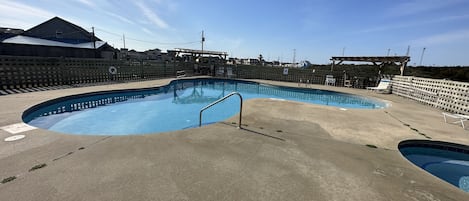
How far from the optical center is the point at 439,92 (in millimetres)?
7172

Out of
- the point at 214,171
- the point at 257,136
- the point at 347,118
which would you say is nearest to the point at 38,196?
the point at 214,171

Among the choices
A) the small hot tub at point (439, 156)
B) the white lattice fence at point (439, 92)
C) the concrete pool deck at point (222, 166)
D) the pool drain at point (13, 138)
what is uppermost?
the white lattice fence at point (439, 92)

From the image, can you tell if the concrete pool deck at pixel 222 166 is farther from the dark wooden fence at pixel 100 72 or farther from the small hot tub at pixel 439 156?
the dark wooden fence at pixel 100 72

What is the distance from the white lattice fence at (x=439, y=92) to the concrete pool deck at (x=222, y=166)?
324cm

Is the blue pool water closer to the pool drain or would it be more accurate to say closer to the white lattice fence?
the white lattice fence

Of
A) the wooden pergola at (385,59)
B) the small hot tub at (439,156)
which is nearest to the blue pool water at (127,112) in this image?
the wooden pergola at (385,59)

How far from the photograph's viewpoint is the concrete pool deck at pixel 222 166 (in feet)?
6.82

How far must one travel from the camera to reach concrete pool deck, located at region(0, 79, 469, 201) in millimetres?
2078

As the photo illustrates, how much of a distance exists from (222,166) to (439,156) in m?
4.59

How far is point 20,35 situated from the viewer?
1928 centimetres

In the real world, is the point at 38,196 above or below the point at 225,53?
below

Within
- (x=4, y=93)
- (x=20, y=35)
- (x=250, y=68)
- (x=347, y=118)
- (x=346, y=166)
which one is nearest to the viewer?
(x=346, y=166)

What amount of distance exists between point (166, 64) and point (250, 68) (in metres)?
7.34

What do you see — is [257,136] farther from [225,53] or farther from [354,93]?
[225,53]
